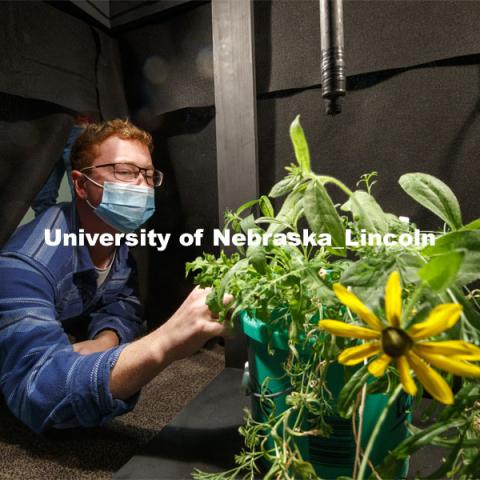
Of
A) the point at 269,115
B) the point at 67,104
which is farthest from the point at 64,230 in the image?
the point at 269,115

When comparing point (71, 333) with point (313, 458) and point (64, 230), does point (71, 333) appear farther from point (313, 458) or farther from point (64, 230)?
point (313, 458)

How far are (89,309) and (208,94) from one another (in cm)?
55

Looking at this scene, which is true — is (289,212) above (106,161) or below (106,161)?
below

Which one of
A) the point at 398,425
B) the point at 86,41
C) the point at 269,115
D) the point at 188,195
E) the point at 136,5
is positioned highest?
the point at 136,5

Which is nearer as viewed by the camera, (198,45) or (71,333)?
(71,333)

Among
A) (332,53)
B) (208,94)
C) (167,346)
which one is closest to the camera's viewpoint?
(332,53)

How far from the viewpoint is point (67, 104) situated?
2.45 feet

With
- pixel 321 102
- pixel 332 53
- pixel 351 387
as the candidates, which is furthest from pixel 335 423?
pixel 321 102

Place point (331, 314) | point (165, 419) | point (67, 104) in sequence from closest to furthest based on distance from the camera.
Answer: point (331, 314)
point (165, 419)
point (67, 104)

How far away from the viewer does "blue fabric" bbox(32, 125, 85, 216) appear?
0.71 metres

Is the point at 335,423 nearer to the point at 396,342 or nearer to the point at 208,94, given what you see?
the point at 396,342

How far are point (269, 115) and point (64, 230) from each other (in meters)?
0.52

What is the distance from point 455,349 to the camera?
20 cm

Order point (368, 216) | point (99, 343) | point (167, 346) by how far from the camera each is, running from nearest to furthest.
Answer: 1. point (368, 216)
2. point (167, 346)
3. point (99, 343)
